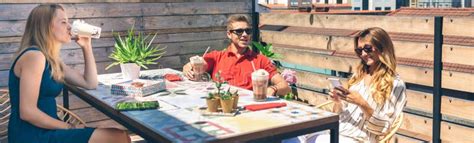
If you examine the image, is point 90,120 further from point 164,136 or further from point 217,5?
point 164,136

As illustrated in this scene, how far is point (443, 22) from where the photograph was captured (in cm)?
403

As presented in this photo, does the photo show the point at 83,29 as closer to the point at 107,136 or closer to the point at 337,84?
the point at 107,136

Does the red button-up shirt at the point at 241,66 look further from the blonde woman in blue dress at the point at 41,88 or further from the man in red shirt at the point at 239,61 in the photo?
the blonde woman in blue dress at the point at 41,88

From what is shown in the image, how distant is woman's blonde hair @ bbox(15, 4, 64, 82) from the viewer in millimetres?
2814

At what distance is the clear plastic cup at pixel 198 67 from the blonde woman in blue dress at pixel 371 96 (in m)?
0.94

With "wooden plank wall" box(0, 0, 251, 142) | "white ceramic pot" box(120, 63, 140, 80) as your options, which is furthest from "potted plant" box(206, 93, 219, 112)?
"wooden plank wall" box(0, 0, 251, 142)

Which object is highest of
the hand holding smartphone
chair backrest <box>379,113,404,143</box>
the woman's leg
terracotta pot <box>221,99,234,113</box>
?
the hand holding smartphone

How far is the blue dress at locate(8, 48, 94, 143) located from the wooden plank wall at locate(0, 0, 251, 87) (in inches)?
81.4

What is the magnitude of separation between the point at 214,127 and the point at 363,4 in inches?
1765

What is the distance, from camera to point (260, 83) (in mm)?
2898

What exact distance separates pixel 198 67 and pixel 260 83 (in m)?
0.97

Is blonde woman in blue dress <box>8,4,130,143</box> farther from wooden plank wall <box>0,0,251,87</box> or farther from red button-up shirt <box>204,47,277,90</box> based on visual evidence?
wooden plank wall <box>0,0,251,87</box>

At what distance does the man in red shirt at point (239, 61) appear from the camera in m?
3.74

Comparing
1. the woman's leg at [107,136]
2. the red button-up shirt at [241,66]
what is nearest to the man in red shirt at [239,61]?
the red button-up shirt at [241,66]
